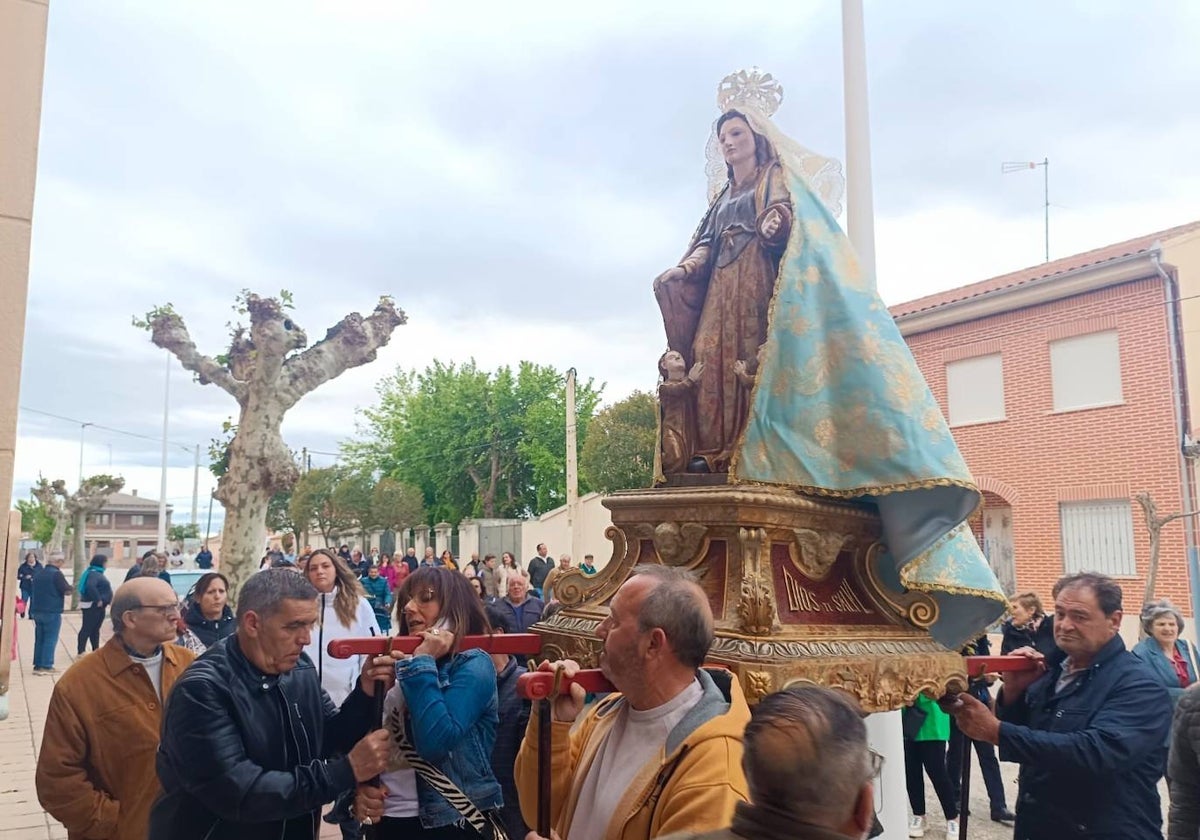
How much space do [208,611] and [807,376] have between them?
12.7ft

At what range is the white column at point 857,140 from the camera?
4.49 m

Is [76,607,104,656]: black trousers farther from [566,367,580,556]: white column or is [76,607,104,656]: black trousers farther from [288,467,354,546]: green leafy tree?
[288,467,354,546]: green leafy tree

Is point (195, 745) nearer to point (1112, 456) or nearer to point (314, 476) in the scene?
point (1112, 456)

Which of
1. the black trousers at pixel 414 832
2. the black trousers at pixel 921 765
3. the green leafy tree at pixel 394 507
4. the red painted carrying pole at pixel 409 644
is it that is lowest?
the black trousers at pixel 921 765

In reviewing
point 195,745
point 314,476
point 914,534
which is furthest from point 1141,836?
point 314,476

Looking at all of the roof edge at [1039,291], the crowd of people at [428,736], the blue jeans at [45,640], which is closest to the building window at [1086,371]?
the roof edge at [1039,291]

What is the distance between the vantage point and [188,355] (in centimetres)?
1312

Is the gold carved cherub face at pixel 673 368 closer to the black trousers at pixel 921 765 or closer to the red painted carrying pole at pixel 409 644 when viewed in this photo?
the red painted carrying pole at pixel 409 644

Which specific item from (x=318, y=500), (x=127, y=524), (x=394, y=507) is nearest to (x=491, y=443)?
(x=394, y=507)

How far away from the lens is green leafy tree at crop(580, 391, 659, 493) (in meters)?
25.4

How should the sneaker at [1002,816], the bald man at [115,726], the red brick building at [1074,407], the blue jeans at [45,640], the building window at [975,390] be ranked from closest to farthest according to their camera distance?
the bald man at [115,726]
the sneaker at [1002,816]
the blue jeans at [45,640]
the red brick building at [1074,407]
the building window at [975,390]

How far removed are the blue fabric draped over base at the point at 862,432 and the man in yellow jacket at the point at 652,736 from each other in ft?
3.36

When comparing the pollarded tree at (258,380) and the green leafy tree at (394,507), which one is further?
the green leafy tree at (394,507)

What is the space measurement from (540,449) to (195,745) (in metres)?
31.3
